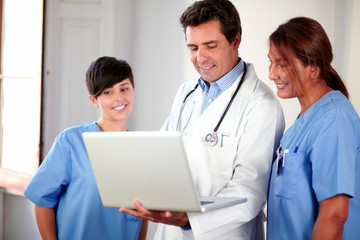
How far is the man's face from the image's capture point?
5.67 ft

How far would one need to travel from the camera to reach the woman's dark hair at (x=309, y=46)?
1417 millimetres

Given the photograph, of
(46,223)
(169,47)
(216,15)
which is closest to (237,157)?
(216,15)

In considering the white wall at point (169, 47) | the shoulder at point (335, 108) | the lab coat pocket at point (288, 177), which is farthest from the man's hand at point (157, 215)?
the white wall at point (169, 47)

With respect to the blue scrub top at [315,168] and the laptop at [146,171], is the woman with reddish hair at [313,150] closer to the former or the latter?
the blue scrub top at [315,168]

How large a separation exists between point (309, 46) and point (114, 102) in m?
0.88

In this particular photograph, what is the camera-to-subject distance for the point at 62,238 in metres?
1.86

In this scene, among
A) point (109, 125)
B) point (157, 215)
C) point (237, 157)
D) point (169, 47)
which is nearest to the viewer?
point (157, 215)

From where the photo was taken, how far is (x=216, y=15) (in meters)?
1.74

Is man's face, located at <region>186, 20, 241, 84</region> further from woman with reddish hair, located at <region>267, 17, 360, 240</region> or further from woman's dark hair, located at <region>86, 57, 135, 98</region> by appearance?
woman's dark hair, located at <region>86, 57, 135, 98</region>

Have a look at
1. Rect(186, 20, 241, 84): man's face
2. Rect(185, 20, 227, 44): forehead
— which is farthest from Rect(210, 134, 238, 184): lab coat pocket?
Rect(185, 20, 227, 44): forehead

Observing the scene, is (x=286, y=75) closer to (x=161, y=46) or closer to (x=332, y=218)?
(x=332, y=218)

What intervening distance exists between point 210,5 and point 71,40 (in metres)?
1.30

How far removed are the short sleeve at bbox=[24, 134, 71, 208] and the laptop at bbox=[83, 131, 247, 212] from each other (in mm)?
501

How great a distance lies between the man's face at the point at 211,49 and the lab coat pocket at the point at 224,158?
0.28m
